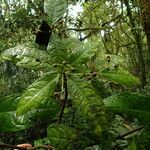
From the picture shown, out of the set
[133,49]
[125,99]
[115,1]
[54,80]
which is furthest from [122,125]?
[133,49]

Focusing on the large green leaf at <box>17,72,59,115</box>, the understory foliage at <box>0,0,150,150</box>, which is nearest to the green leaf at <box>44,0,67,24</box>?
the understory foliage at <box>0,0,150,150</box>

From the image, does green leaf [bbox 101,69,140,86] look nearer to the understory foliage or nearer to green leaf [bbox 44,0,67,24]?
the understory foliage

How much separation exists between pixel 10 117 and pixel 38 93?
4.8 inches

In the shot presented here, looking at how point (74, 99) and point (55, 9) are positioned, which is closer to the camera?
point (74, 99)

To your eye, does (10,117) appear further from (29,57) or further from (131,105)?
(131,105)

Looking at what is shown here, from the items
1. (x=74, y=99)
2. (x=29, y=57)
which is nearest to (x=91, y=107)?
(x=74, y=99)

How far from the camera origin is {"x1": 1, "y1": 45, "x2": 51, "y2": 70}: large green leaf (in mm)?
642

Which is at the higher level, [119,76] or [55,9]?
[55,9]

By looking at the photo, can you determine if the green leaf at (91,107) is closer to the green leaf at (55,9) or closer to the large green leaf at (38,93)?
the large green leaf at (38,93)

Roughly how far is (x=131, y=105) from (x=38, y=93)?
170mm

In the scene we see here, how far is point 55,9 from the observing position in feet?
2.31

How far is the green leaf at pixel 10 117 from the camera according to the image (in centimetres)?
69

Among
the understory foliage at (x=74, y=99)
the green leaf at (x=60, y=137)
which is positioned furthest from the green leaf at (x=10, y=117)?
the green leaf at (x=60, y=137)

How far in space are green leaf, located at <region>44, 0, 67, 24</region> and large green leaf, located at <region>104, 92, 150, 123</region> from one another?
7.1 inches
